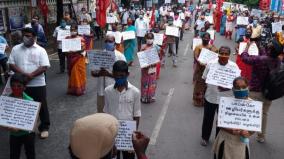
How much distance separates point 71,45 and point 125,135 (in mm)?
5688

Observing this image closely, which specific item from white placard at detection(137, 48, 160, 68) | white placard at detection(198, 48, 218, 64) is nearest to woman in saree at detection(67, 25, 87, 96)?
white placard at detection(137, 48, 160, 68)

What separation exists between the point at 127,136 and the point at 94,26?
16987mm

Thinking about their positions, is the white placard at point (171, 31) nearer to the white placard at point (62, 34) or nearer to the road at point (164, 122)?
the road at point (164, 122)

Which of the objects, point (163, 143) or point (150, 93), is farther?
point (150, 93)

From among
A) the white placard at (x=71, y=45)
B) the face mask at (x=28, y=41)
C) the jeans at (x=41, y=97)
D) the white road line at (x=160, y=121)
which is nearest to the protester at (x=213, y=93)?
the white road line at (x=160, y=121)

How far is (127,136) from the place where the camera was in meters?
4.07

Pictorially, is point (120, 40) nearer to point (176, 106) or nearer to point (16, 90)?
point (176, 106)

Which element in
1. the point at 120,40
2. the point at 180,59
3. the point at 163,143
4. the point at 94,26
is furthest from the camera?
the point at 94,26

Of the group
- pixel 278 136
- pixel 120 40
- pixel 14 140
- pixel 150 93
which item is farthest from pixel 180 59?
pixel 14 140

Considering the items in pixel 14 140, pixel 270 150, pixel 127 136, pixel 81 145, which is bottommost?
pixel 270 150

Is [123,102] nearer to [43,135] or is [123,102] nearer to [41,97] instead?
[41,97]

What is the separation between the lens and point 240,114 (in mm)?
4199

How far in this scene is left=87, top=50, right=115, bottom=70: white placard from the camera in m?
5.78

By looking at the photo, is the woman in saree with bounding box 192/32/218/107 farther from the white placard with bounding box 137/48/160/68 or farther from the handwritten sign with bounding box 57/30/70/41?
the handwritten sign with bounding box 57/30/70/41
